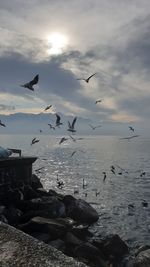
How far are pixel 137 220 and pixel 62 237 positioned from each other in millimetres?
16274

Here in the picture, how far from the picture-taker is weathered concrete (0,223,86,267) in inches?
165

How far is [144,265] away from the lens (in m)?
19.2

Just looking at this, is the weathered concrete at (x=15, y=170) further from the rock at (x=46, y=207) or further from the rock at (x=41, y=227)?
the rock at (x=41, y=227)

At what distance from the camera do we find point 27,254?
441 centimetres

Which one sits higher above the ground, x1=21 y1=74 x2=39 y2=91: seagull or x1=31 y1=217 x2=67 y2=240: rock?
x1=21 y1=74 x2=39 y2=91: seagull

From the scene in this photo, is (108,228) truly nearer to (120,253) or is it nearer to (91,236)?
(91,236)

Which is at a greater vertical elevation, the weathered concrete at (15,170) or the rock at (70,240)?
the weathered concrete at (15,170)

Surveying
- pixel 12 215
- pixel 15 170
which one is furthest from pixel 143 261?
pixel 15 170

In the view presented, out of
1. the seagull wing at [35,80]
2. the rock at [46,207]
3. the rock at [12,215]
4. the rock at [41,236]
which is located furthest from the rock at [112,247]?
the seagull wing at [35,80]

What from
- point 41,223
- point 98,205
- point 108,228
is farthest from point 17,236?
point 98,205

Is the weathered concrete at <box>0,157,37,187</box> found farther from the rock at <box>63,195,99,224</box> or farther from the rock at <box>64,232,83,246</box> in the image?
the rock at <box>64,232,83,246</box>

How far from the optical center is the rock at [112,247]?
24.1 m

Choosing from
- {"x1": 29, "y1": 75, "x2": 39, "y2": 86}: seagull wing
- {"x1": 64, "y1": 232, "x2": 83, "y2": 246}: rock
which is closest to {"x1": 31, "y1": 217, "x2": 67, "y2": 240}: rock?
{"x1": 64, "y1": 232, "x2": 83, "y2": 246}: rock

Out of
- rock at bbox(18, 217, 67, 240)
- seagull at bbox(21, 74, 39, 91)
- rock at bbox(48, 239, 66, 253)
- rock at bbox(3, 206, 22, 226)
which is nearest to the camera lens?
seagull at bbox(21, 74, 39, 91)
